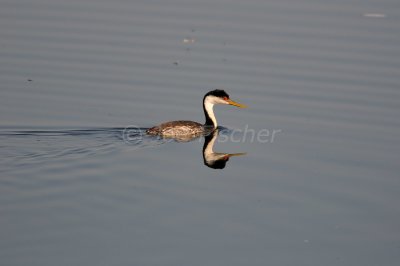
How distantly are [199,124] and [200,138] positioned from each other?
278 millimetres

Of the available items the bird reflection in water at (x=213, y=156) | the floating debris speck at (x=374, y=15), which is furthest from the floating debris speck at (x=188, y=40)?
the floating debris speck at (x=374, y=15)

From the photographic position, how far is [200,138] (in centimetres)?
1588

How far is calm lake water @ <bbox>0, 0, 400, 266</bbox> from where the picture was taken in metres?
9.98

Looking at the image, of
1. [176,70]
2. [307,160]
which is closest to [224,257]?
[307,160]

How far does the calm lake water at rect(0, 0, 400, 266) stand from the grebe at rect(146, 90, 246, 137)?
0.71 feet

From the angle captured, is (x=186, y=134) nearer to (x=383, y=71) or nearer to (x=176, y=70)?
(x=176, y=70)

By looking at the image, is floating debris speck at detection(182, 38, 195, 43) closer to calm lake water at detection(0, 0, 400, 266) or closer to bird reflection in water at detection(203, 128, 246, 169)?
calm lake water at detection(0, 0, 400, 266)

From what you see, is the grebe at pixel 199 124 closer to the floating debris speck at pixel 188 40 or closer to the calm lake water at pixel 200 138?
the calm lake water at pixel 200 138

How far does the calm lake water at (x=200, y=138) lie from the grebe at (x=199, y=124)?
22 centimetres

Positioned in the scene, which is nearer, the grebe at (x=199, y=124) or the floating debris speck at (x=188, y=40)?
the grebe at (x=199, y=124)

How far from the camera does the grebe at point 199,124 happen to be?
14734 millimetres

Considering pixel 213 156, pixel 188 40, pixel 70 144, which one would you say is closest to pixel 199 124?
pixel 213 156

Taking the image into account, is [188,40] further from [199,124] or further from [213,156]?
[213,156]

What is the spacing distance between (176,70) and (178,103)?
5.04 ft
